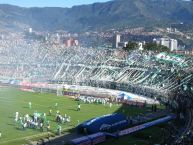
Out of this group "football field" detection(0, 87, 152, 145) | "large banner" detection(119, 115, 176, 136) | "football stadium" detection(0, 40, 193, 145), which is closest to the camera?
"football field" detection(0, 87, 152, 145)

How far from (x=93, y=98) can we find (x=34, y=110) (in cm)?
1177

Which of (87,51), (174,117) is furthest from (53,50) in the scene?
(174,117)

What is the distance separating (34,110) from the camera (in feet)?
157

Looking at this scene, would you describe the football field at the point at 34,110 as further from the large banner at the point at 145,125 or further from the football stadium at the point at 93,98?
the large banner at the point at 145,125

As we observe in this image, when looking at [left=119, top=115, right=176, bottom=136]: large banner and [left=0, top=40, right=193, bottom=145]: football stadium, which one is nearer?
[left=0, top=40, right=193, bottom=145]: football stadium

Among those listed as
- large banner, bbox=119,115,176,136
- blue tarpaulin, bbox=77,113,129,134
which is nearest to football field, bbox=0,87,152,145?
blue tarpaulin, bbox=77,113,129,134

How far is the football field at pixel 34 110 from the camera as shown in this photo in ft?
118

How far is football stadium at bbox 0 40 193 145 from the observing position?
36.9 metres

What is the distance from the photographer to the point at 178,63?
81938 millimetres

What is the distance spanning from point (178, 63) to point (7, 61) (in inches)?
1388

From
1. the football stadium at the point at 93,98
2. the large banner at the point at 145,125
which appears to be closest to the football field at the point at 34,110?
the football stadium at the point at 93,98

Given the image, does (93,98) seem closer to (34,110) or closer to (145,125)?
(34,110)

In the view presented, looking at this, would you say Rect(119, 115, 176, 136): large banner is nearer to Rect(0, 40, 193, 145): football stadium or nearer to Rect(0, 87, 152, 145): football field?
Rect(0, 40, 193, 145): football stadium

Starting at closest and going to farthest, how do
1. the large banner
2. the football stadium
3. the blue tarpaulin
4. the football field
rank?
1. the football field
2. the football stadium
3. the blue tarpaulin
4. the large banner
